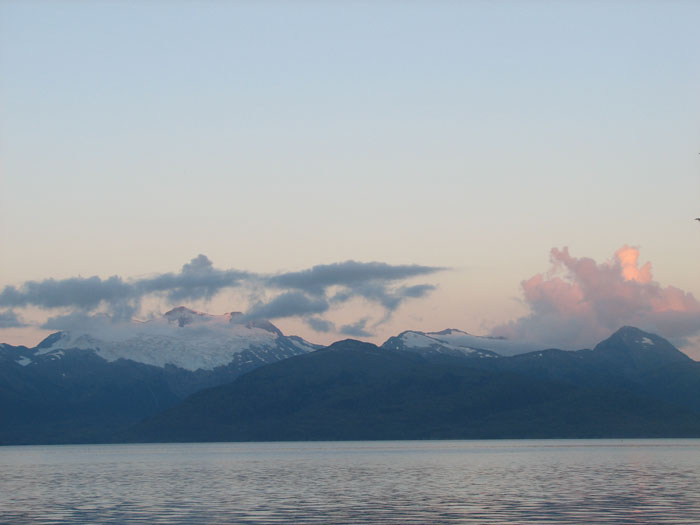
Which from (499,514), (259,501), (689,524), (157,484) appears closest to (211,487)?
(157,484)

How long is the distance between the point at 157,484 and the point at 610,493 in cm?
7440

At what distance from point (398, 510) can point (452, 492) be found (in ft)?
85.7

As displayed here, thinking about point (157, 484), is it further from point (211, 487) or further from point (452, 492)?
point (452, 492)

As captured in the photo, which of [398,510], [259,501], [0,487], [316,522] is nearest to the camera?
[316,522]

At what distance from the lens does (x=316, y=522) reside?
97.6 m

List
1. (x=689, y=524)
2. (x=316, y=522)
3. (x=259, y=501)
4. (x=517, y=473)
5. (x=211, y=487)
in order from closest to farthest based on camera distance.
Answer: (x=689, y=524) < (x=316, y=522) < (x=259, y=501) < (x=211, y=487) < (x=517, y=473)

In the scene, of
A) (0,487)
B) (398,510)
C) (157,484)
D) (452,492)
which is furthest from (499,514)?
(0,487)

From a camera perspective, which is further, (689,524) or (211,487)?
(211,487)

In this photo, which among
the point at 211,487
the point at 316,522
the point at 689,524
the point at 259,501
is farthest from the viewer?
the point at 211,487

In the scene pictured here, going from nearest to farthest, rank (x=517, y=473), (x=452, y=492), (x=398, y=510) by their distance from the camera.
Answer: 1. (x=398, y=510)
2. (x=452, y=492)
3. (x=517, y=473)

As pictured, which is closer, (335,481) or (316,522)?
(316,522)

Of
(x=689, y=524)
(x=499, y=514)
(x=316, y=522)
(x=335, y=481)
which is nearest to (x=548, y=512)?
(x=499, y=514)

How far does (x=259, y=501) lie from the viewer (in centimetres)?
12331

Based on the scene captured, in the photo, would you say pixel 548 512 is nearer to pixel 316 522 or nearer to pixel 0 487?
pixel 316 522
